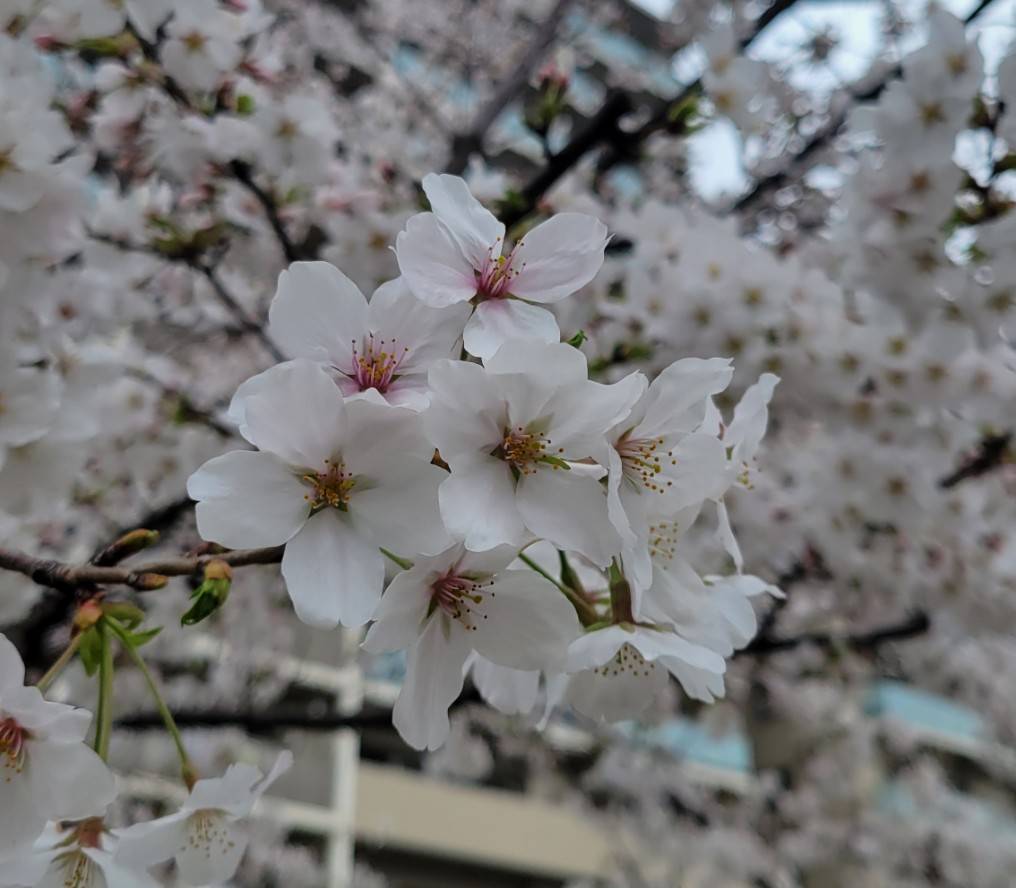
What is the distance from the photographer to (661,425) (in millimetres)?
768

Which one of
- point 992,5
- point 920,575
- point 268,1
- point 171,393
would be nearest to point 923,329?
point 992,5

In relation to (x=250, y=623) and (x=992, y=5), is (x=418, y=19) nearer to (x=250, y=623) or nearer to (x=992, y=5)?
(x=250, y=623)

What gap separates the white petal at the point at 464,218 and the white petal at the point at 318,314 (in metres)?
0.11

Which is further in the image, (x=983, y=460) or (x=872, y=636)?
(x=872, y=636)

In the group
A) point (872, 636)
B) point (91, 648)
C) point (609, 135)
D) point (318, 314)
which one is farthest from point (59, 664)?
point (872, 636)

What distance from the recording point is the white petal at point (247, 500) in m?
0.67

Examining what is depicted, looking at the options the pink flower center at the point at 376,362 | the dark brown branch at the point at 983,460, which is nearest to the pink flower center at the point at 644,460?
the pink flower center at the point at 376,362

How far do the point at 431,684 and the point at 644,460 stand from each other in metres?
0.26

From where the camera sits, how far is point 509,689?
→ 2.94 feet

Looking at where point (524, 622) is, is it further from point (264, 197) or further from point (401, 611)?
point (264, 197)

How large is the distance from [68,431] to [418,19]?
6252mm

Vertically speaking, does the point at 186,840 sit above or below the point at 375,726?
above

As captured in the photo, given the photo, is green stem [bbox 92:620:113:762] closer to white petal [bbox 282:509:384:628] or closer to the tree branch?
Answer: the tree branch

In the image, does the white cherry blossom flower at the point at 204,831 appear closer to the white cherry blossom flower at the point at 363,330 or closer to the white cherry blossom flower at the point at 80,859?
the white cherry blossom flower at the point at 80,859
